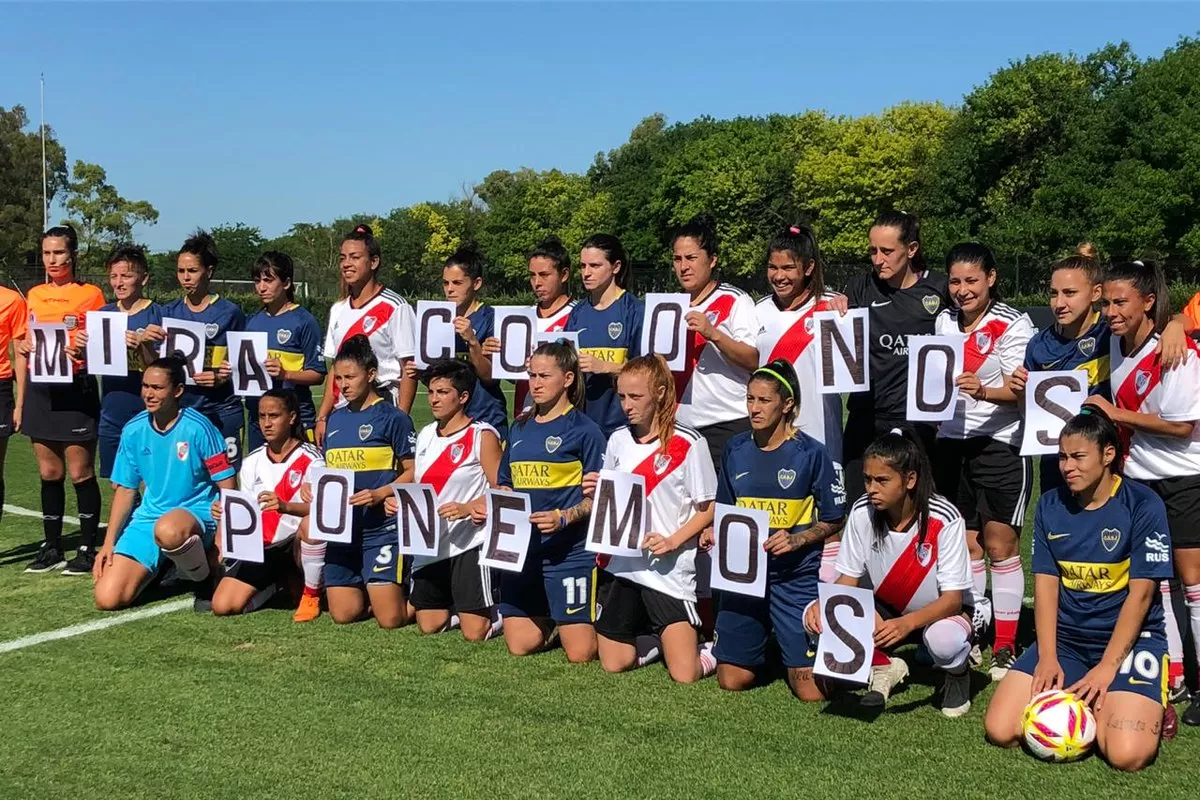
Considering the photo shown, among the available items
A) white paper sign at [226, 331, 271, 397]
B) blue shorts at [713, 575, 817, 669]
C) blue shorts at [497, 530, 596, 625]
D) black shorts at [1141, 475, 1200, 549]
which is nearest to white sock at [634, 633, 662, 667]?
blue shorts at [497, 530, 596, 625]

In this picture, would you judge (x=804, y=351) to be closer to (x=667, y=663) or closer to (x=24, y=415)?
(x=667, y=663)

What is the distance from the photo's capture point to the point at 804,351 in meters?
5.77

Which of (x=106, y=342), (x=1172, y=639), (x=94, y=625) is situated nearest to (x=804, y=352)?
(x=1172, y=639)

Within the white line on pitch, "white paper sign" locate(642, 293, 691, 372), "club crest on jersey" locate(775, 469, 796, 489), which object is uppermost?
"white paper sign" locate(642, 293, 691, 372)

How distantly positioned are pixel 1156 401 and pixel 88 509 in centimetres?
664

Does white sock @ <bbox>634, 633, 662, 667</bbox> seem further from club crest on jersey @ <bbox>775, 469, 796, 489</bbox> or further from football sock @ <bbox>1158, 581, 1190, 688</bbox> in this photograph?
football sock @ <bbox>1158, 581, 1190, 688</bbox>

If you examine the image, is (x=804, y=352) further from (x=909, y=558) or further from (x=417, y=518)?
(x=417, y=518)

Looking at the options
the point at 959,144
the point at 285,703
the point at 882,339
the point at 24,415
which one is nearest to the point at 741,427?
the point at 882,339

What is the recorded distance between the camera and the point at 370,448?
6359 mm

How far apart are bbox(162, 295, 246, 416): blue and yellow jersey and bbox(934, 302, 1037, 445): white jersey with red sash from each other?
4643 mm

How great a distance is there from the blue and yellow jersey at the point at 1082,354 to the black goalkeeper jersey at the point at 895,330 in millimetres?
595

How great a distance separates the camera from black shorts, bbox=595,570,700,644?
5375 mm

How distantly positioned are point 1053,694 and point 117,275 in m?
6.28

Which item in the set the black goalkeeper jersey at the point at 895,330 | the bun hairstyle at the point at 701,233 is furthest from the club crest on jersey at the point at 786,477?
the bun hairstyle at the point at 701,233
